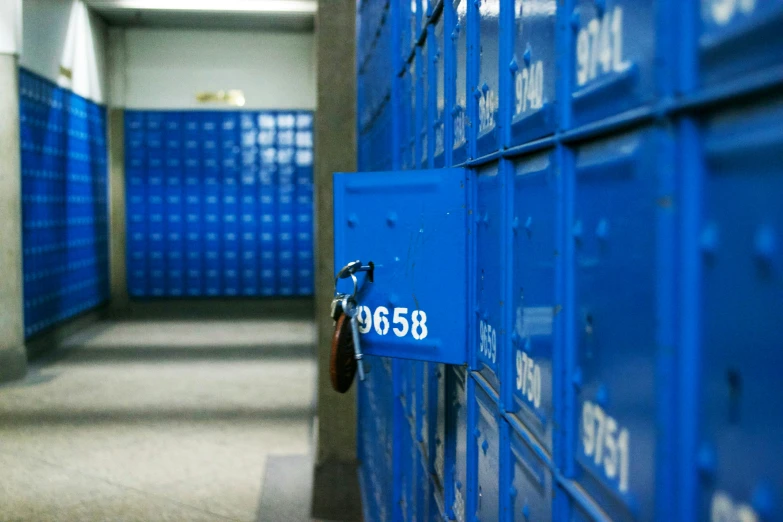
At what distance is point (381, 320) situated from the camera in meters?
1.67

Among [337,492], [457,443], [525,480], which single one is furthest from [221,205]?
[525,480]

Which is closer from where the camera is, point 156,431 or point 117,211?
point 156,431

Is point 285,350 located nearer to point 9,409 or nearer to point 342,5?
point 9,409

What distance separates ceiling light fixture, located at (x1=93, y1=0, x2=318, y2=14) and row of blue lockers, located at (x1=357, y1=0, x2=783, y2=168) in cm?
808

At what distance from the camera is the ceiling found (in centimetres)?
→ 1002

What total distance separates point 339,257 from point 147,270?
33.6ft

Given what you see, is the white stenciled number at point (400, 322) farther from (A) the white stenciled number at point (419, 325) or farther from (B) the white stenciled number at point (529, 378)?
(B) the white stenciled number at point (529, 378)

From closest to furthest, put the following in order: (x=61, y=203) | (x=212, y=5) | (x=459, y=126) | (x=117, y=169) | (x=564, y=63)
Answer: (x=564, y=63) < (x=459, y=126) < (x=61, y=203) < (x=212, y=5) < (x=117, y=169)

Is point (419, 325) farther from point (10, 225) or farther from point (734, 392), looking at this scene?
point (10, 225)

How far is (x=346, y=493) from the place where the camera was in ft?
14.2

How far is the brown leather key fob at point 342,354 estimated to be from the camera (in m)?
1.60

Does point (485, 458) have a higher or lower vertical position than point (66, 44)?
lower

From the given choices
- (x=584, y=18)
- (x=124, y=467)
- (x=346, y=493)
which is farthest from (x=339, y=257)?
(x=124, y=467)

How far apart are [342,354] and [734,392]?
1.05m
